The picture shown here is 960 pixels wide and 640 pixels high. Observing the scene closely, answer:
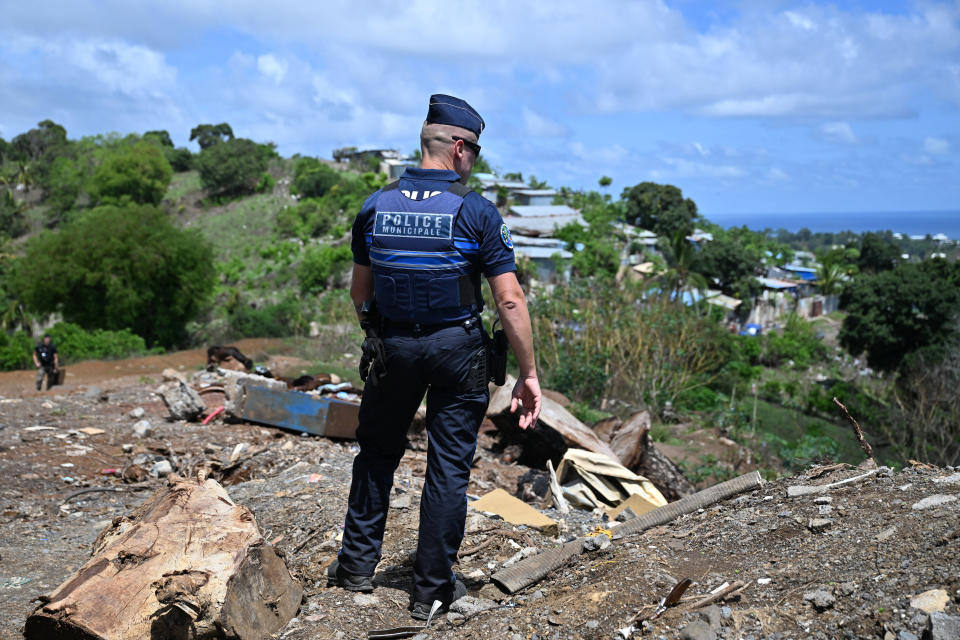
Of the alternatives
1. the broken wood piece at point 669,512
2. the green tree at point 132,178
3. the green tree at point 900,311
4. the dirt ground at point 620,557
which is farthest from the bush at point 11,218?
the broken wood piece at point 669,512

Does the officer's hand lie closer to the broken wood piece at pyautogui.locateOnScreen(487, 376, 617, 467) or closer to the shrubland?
the broken wood piece at pyautogui.locateOnScreen(487, 376, 617, 467)

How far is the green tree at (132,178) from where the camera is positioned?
62.4m

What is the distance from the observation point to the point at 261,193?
66375 mm

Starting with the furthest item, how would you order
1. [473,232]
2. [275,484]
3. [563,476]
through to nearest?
1. [563,476]
2. [275,484]
3. [473,232]

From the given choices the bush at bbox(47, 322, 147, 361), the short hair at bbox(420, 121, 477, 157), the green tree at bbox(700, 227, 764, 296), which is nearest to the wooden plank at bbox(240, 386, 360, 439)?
the short hair at bbox(420, 121, 477, 157)

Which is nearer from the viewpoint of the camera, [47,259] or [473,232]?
[473,232]

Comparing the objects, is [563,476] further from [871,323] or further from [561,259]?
[561,259]

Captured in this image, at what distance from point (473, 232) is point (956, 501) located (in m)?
2.15

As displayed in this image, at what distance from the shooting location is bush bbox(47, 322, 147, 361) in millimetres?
22391

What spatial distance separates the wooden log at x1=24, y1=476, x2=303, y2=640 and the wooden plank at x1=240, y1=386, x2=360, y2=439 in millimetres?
3268

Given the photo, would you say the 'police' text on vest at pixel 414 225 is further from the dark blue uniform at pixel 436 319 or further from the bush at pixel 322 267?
the bush at pixel 322 267

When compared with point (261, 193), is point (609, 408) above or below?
below

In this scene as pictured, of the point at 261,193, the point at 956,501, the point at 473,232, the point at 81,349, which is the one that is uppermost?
the point at 261,193

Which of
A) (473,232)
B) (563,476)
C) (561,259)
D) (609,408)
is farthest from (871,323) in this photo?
(473,232)
